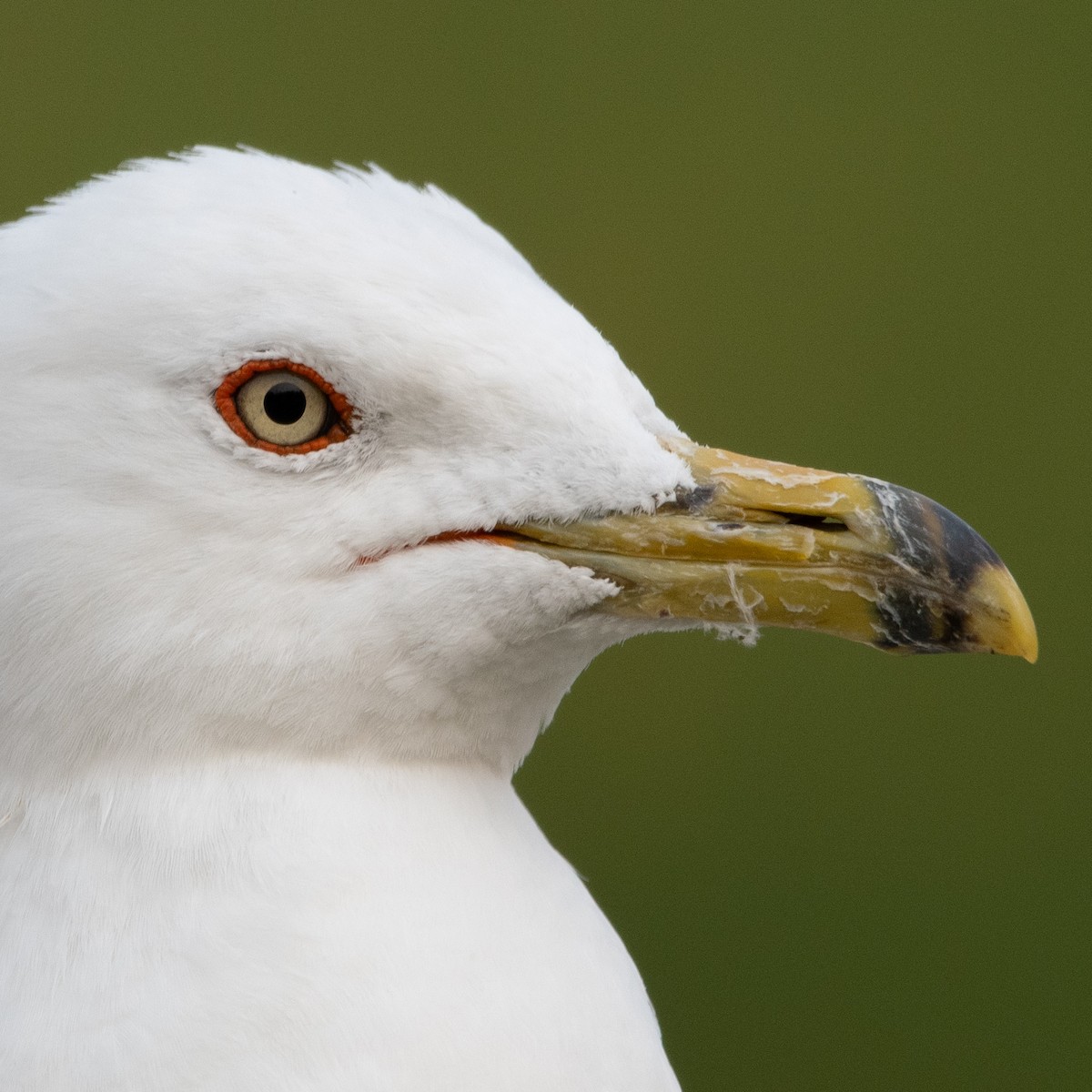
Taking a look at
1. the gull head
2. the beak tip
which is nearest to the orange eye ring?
the gull head

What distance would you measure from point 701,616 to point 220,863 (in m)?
0.39

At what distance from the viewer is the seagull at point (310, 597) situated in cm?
98

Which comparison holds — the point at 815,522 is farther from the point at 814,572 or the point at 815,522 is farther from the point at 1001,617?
the point at 1001,617

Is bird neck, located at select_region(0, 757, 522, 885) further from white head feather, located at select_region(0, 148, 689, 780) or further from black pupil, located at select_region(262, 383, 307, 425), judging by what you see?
black pupil, located at select_region(262, 383, 307, 425)

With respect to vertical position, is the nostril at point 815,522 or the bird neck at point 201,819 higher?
the nostril at point 815,522

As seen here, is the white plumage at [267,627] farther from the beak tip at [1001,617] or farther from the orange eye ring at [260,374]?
the beak tip at [1001,617]

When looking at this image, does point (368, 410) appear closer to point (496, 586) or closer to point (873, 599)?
point (496, 586)

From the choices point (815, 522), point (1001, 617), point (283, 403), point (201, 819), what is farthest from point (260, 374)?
point (1001, 617)

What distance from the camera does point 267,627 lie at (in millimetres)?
987

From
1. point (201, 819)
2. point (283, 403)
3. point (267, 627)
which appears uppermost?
point (283, 403)

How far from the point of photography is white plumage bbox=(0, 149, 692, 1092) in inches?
38.5

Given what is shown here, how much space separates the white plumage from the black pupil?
2cm

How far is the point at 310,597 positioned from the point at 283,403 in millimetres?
134

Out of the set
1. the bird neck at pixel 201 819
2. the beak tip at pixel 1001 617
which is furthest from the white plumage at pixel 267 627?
the beak tip at pixel 1001 617
